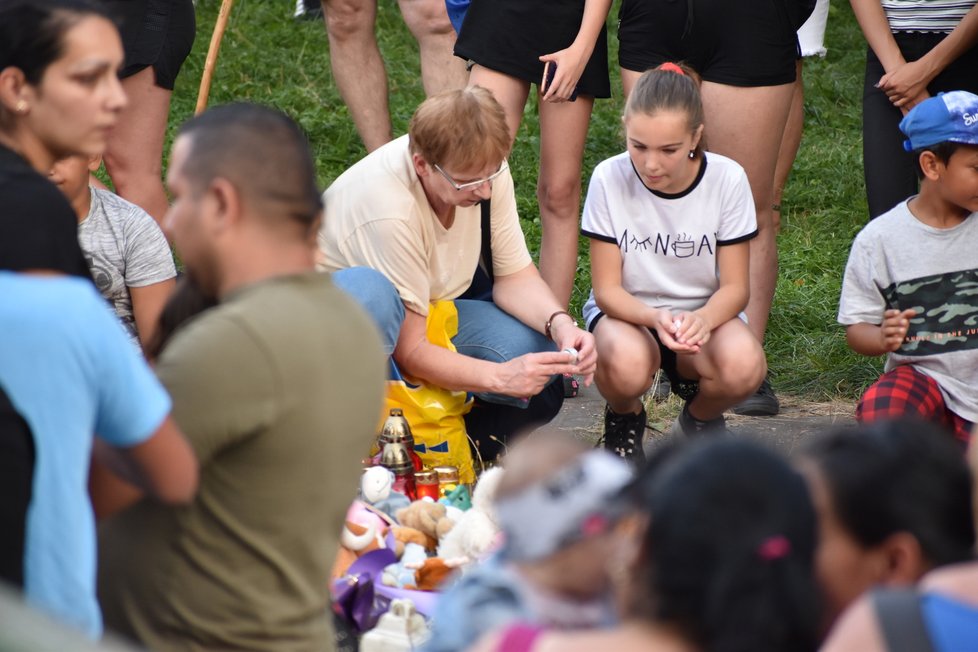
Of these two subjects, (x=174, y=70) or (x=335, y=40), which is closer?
(x=174, y=70)

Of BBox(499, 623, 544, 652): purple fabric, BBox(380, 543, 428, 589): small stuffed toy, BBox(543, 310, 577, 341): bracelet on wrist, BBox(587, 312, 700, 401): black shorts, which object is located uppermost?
BBox(499, 623, 544, 652): purple fabric

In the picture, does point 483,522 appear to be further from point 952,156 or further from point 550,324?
point 952,156

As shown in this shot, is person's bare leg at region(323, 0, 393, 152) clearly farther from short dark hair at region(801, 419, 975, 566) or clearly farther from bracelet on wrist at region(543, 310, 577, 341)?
short dark hair at region(801, 419, 975, 566)

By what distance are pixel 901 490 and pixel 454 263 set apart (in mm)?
2430

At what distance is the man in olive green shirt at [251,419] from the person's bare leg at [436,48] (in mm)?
3347

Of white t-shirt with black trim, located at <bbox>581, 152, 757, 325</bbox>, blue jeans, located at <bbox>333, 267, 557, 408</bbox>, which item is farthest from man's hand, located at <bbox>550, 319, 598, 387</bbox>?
white t-shirt with black trim, located at <bbox>581, 152, 757, 325</bbox>

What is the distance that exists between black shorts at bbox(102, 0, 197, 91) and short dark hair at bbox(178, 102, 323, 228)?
7.91 ft

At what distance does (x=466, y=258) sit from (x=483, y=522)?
121 centimetres

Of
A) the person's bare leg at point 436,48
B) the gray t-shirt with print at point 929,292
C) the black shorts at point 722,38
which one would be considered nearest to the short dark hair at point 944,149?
the gray t-shirt with print at point 929,292

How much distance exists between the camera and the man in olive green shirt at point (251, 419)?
6.41 ft

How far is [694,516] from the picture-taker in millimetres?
1550

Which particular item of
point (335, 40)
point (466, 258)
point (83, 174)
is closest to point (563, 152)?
point (466, 258)

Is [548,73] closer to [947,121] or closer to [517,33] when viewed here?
[517,33]

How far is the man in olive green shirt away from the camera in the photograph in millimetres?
1954
